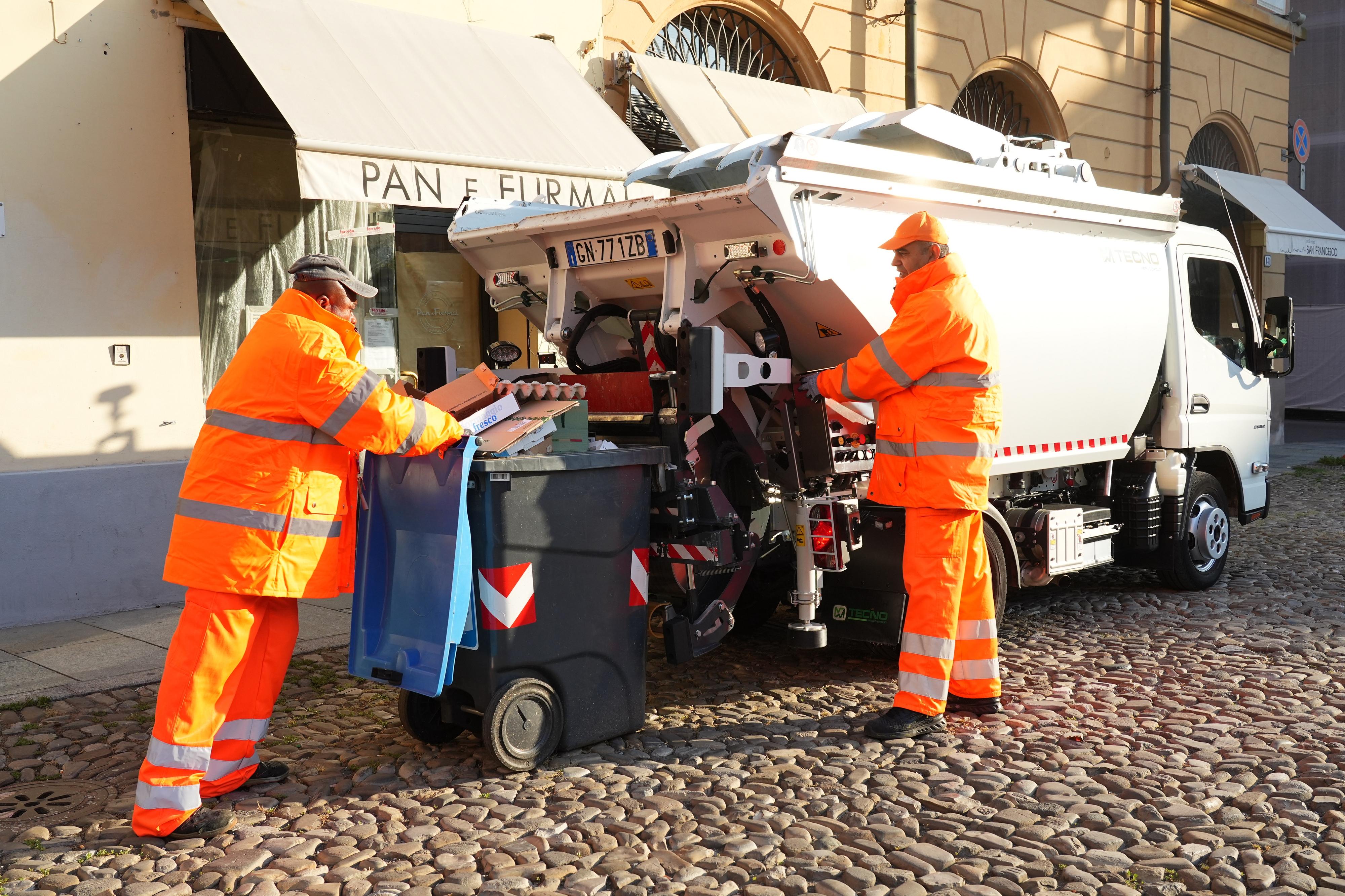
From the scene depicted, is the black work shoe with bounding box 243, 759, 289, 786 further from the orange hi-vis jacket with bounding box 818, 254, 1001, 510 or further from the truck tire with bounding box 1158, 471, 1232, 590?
the truck tire with bounding box 1158, 471, 1232, 590

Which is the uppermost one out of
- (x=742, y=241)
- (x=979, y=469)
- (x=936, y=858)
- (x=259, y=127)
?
(x=259, y=127)

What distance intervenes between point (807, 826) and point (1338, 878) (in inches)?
56.0

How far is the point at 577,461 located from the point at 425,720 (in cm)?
113

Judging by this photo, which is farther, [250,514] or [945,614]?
[945,614]

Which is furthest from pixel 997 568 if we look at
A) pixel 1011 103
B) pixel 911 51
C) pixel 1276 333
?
pixel 1011 103

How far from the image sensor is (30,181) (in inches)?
252

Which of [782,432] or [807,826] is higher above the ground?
Answer: [782,432]

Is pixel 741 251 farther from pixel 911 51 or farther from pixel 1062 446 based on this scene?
pixel 911 51

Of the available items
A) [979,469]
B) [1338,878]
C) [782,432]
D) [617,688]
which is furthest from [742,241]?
[1338,878]

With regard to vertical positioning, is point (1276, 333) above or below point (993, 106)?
below

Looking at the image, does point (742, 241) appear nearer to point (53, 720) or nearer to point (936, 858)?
point (936, 858)

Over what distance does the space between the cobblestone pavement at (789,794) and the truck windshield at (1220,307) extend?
7.52 ft

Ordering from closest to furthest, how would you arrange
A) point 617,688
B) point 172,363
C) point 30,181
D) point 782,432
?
1. point 617,688
2. point 782,432
3. point 30,181
4. point 172,363

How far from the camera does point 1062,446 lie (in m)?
6.09
